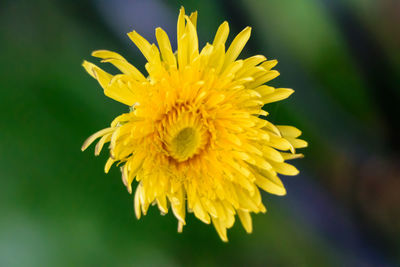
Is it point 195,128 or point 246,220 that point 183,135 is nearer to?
point 195,128

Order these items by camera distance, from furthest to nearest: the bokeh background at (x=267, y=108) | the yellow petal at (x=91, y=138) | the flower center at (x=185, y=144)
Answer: the bokeh background at (x=267, y=108)
the flower center at (x=185, y=144)
the yellow petal at (x=91, y=138)

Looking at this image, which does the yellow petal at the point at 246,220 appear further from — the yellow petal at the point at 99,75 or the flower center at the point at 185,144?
the yellow petal at the point at 99,75

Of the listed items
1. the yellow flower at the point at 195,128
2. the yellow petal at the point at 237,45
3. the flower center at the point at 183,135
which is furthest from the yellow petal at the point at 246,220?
the yellow petal at the point at 237,45

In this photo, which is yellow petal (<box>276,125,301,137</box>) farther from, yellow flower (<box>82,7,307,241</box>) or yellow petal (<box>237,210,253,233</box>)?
yellow petal (<box>237,210,253,233</box>)

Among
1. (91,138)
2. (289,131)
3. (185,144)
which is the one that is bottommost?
(289,131)

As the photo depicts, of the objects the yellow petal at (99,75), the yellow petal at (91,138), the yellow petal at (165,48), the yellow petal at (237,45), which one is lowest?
the yellow petal at (237,45)

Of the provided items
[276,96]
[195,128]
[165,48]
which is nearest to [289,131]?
[276,96]

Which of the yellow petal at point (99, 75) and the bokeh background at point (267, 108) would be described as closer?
the yellow petal at point (99, 75)
